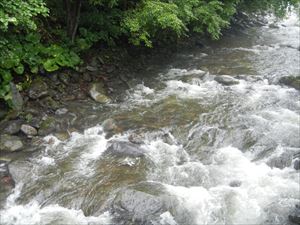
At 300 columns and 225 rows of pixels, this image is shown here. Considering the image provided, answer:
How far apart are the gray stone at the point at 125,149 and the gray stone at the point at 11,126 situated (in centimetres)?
196

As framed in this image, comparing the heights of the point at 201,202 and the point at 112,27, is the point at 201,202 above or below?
below

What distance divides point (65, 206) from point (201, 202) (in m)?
Answer: 2.16

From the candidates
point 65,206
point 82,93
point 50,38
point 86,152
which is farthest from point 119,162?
point 50,38

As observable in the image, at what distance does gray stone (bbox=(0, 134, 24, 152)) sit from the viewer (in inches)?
280

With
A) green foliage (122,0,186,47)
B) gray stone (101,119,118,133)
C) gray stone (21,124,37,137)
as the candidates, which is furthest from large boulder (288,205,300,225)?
green foliage (122,0,186,47)

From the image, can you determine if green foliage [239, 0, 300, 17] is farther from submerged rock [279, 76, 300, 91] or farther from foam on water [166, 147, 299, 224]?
foam on water [166, 147, 299, 224]

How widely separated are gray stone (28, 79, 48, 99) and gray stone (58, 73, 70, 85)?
0.51 m

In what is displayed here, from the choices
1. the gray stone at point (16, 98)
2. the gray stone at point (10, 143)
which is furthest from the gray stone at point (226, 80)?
the gray stone at point (10, 143)

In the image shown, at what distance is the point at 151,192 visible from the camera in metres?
5.98

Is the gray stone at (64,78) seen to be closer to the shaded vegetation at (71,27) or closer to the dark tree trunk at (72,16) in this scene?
the shaded vegetation at (71,27)

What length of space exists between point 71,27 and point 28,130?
138 inches

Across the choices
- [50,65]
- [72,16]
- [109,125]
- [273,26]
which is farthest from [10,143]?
[273,26]

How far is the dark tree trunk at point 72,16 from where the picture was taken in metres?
9.79

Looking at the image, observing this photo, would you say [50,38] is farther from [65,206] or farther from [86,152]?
[65,206]
